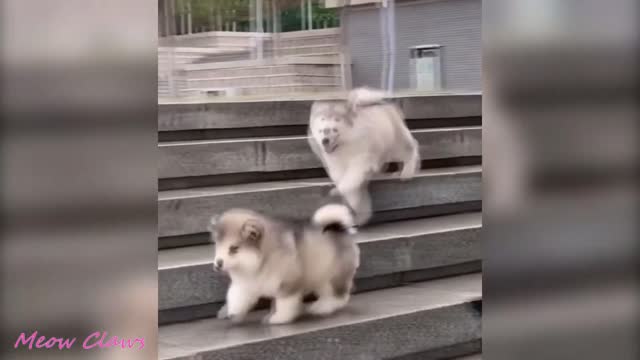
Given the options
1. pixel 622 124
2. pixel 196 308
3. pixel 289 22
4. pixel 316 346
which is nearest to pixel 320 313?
pixel 316 346

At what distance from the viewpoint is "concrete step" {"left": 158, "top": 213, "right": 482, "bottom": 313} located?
259 centimetres

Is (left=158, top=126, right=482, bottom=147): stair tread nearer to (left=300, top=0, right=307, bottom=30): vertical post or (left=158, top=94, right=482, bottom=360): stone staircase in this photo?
(left=158, top=94, right=482, bottom=360): stone staircase

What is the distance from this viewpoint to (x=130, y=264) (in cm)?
125

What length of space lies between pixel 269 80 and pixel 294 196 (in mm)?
2109

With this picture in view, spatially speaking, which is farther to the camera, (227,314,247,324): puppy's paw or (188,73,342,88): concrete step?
(188,73,342,88): concrete step

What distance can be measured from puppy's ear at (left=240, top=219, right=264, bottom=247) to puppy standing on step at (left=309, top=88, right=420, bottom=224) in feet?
2.94

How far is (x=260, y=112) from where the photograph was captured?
3.65m

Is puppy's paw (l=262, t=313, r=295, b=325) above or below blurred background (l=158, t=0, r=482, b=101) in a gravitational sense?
below

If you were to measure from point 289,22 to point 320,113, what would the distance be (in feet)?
8.27

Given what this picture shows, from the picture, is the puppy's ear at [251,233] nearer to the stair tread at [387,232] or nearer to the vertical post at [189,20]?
the stair tread at [387,232]

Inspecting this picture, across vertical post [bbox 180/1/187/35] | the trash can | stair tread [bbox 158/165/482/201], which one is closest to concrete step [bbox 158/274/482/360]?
stair tread [bbox 158/165/482/201]

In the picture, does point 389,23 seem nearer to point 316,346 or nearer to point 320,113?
point 320,113

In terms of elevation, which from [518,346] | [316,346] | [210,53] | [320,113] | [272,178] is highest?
[210,53]

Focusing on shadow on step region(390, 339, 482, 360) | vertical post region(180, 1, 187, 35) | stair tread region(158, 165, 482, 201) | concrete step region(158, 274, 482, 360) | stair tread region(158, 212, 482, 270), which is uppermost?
vertical post region(180, 1, 187, 35)
